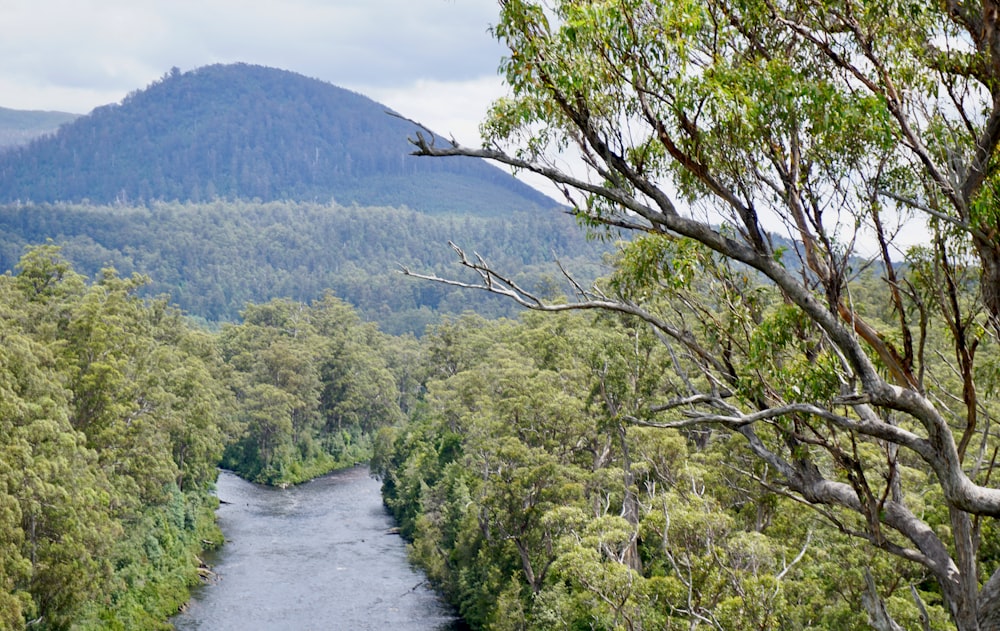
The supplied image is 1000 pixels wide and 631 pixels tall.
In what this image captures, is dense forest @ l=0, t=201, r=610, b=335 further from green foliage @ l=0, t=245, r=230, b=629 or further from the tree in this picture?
the tree

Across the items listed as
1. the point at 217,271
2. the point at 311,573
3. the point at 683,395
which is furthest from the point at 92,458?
the point at 217,271

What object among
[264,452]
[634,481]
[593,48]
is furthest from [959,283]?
[264,452]

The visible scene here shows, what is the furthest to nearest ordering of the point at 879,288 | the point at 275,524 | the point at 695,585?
the point at 879,288
the point at 275,524
the point at 695,585

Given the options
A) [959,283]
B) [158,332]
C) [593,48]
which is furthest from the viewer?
[158,332]

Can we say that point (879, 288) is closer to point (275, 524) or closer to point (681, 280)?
point (275, 524)

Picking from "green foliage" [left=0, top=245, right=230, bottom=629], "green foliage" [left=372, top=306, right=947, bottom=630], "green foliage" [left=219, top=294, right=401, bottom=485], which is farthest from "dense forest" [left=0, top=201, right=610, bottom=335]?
"green foliage" [left=372, top=306, right=947, bottom=630]

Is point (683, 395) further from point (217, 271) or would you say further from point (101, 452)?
point (217, 271)

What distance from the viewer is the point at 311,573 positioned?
36.7 m

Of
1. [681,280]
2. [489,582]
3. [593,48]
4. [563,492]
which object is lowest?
[489,582]

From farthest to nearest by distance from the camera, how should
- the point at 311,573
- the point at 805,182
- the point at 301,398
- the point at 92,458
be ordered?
the point at 301,398 → the point at 311,573 → the point at 92,458 → the point at 805,182

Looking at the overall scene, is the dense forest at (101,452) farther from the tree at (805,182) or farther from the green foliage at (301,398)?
the tree at (805,182)

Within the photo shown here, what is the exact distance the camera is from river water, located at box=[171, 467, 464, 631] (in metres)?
30.5

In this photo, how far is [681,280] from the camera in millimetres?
6957

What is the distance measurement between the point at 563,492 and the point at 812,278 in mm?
17555
